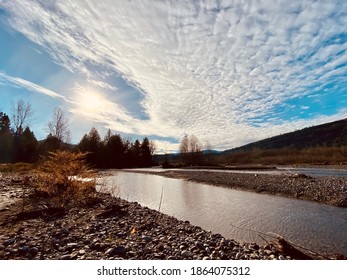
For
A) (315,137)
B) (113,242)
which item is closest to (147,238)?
(113,242)

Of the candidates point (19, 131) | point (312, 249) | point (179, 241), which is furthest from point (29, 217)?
point (19, 131)

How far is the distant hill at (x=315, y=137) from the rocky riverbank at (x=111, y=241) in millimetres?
128390

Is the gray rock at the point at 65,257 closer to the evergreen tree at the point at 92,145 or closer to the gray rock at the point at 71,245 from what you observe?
the gray rock at the point at 71,245

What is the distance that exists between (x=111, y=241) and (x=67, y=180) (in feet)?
27.5

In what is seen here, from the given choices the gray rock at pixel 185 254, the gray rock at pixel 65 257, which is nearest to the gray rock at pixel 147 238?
the gray rock at pixel 185 254

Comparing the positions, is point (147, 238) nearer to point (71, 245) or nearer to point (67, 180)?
point (71, 245)

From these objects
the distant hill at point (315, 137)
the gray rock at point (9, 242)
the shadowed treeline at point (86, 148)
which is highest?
the distant hill at point (315, 137)

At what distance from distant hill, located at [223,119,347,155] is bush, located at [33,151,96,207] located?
12710cm

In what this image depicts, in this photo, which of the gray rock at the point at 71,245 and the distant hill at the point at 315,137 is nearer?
the gray rock at the point at 71,245

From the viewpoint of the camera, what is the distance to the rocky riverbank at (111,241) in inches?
225

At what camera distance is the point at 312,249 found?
737cm
